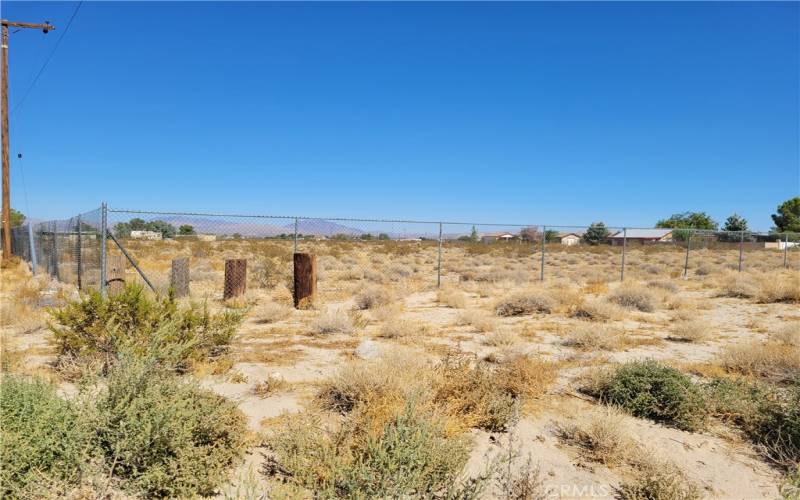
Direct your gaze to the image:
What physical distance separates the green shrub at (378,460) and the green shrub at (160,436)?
455 millimetres

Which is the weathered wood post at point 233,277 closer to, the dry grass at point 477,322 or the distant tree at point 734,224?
the dry grass at point 477,322

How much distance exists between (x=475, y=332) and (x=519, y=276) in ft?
30.7

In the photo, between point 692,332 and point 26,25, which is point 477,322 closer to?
point 692,332

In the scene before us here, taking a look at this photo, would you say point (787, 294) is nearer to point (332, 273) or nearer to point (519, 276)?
point (519, 276)

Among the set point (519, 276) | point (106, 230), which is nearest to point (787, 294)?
point (519, 276)

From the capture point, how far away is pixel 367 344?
675 cm

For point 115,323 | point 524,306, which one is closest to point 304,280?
point 524,306

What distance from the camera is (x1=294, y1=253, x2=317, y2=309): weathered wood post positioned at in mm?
10547

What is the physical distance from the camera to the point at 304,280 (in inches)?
420

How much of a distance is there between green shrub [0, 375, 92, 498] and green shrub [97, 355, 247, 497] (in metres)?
0.16

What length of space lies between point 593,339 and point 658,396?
9.33 feet

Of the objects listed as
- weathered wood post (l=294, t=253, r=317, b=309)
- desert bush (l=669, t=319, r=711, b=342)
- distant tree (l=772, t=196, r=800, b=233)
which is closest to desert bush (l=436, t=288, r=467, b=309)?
weathered wood post (l=294, t=253, r=317, b=309)

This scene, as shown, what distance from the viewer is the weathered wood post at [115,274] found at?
29.5ft

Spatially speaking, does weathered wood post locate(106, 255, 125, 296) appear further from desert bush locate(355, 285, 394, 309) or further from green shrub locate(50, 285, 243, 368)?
desert bush locate(355, 285, 394, 309)
